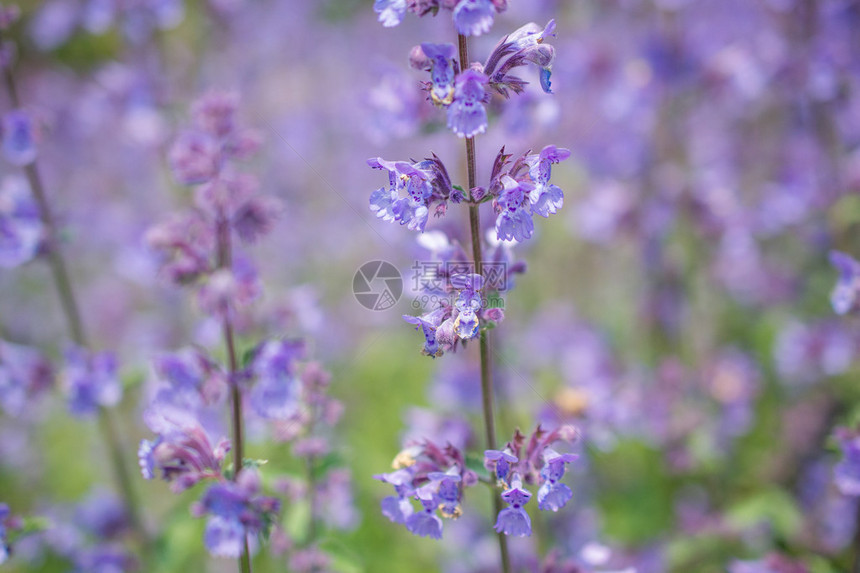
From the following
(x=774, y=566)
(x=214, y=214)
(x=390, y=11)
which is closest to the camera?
(x=390, y=11)

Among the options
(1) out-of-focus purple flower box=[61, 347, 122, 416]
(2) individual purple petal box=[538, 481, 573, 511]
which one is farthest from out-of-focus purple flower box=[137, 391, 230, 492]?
(1) out-of-focus purple flower box=[61, 347, 122, 416]

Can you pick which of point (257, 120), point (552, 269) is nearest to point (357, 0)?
point (257, 120)

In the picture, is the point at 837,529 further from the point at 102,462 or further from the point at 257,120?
the point at 257,120

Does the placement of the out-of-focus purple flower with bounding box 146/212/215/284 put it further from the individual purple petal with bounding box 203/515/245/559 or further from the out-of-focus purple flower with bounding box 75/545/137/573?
the out-of-focus purple flower with bounding box 75/545/137/573

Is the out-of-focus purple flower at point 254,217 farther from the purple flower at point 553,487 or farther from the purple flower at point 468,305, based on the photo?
the purple flower at point 553,487

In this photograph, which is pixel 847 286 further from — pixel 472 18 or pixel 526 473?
pixel 472 18

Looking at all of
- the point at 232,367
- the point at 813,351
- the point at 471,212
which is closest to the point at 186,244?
the point at 232,367

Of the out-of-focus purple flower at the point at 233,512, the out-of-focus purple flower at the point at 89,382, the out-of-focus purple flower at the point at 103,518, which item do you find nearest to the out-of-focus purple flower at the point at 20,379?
the out-of-focus purple flower at the point at 89,382
